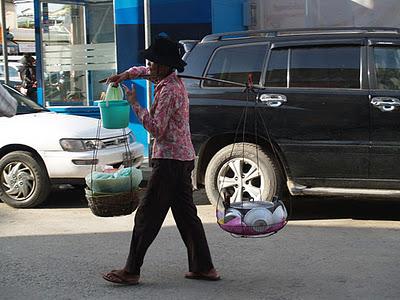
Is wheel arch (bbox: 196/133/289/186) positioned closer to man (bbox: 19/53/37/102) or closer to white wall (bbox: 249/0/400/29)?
white wall (bbox: 249/0/400/29)

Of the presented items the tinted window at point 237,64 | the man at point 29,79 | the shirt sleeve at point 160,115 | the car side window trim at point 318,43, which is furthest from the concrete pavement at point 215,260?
the man at point 29,79

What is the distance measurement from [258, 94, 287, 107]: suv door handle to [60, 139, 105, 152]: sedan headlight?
207 centimetres

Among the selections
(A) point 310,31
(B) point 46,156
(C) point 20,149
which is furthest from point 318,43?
(C) point 20,149

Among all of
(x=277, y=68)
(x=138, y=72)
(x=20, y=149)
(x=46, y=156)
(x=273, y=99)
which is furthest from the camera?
(x=20, y=149)

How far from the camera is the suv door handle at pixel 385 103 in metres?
6.55

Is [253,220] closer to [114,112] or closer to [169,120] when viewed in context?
[169,120]

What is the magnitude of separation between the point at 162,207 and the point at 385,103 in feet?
9.32

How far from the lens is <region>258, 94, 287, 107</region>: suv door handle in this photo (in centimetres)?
689

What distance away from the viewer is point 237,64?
7.27m

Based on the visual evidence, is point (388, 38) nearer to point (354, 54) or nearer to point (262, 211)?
point (354, 54)

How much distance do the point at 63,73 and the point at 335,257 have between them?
7579 millimetres

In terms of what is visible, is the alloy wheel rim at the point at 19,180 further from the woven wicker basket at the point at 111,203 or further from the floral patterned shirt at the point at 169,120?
the floral patterned shirt at the point at 169,120

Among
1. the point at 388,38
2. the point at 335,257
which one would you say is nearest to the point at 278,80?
the point at 388,38

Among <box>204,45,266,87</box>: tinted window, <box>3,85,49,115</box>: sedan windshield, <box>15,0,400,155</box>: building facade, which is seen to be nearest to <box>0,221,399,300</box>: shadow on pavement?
<box>204,45,266,87</box>: tinted window
